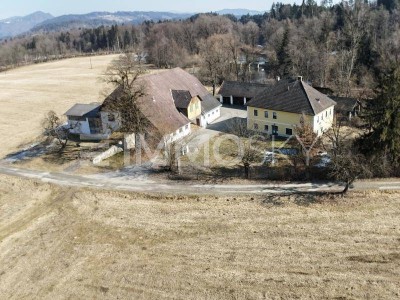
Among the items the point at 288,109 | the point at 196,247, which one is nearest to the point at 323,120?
the point at 288,109

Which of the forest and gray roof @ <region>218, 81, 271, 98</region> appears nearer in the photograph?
gray roof @ <region>218, 81, 271, 98</region>

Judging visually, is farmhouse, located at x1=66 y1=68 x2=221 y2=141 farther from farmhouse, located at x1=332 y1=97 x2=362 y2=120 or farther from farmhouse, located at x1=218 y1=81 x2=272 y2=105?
farmhouse, located at x1=332 y1=97 x2=362 y2=120

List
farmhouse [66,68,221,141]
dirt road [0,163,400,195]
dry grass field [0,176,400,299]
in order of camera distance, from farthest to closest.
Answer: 1. farmhouse [66,68,221,141]
2. dirt road [0,163,400,195]
3. dry grass field [0,176,400,299]

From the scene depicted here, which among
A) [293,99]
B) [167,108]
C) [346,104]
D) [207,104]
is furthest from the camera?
[207,104]

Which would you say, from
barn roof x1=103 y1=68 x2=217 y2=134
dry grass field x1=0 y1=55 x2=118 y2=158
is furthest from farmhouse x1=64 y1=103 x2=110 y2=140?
dry grass field x1=0 y1=55 x2=118 y2=158

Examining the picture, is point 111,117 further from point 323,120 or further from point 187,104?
point 323,120

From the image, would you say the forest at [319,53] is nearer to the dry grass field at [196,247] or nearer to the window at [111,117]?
the window at [111,117]
